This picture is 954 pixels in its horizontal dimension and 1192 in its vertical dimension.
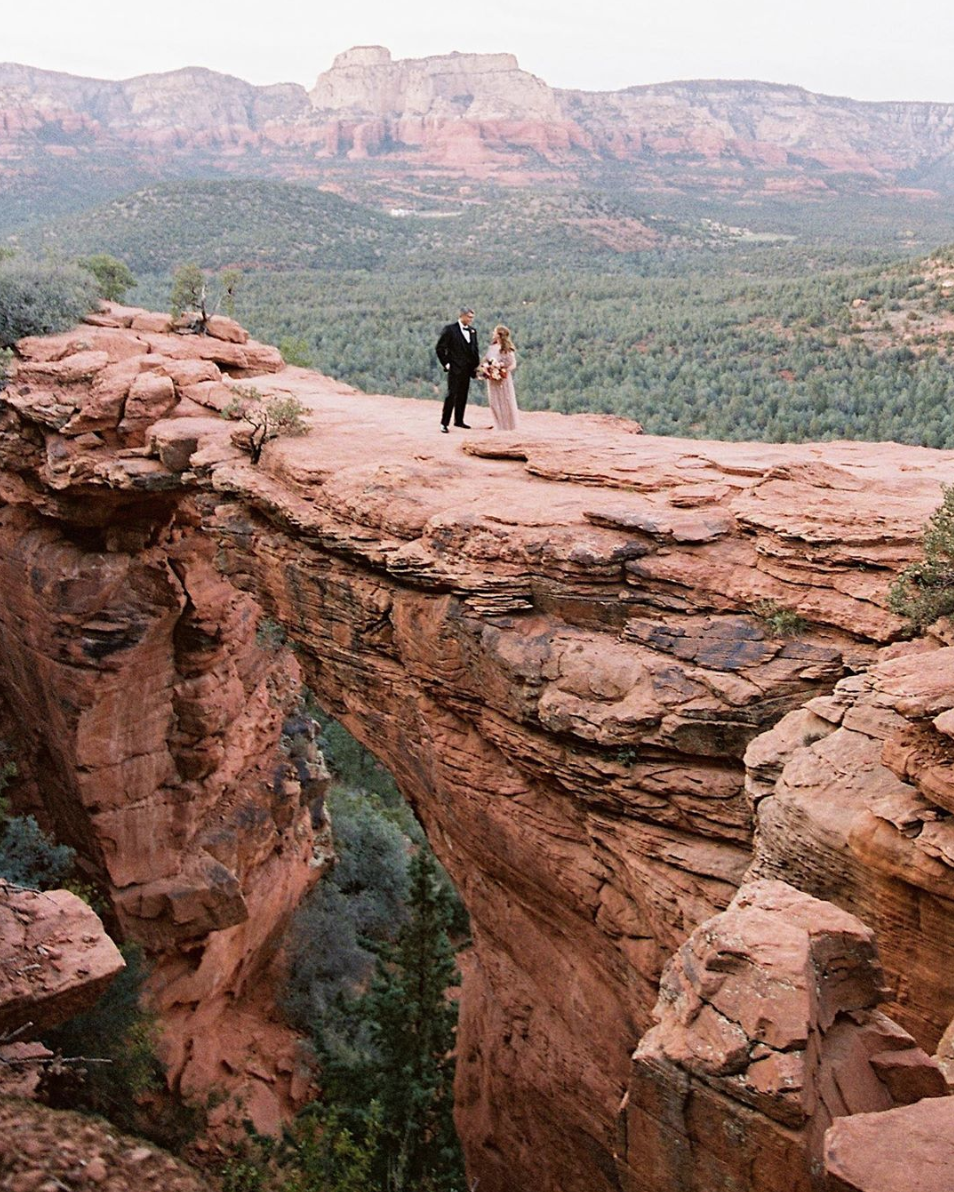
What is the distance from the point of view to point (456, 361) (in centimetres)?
1291

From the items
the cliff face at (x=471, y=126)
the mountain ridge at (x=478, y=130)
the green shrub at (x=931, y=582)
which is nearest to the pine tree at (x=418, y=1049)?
the green shrub at (x=931, y=582)

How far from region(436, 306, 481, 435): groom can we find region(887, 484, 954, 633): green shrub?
6722 millimetres

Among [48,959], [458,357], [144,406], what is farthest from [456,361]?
[48,959]

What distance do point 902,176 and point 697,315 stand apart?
122 meters

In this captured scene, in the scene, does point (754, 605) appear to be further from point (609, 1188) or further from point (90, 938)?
point (90, 938)

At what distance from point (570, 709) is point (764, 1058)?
4013 millimetres

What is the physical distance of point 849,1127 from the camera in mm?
3906

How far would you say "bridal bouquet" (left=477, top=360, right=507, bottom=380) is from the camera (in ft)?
40.9

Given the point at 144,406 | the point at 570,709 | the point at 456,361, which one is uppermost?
the point at 456,361

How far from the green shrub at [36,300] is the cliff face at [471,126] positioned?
8837 cm

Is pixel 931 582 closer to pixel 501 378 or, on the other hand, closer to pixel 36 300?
pixel 501 378

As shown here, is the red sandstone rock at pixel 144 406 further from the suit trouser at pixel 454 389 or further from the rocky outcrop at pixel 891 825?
the rocky outcrop at pixel 891 825

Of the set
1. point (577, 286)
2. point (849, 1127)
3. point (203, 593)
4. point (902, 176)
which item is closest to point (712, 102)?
point (902, 176)

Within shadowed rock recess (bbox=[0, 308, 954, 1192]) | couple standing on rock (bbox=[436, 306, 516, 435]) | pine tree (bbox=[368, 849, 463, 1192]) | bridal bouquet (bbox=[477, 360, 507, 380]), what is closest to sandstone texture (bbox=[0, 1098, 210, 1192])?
shadowed rock recess (bbox=[0, 308, 954, 1192])
